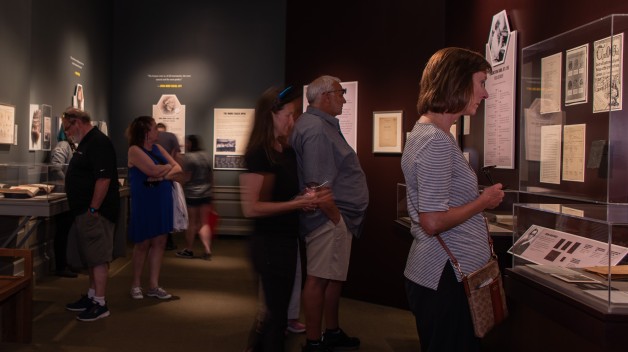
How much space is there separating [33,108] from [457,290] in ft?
20.5

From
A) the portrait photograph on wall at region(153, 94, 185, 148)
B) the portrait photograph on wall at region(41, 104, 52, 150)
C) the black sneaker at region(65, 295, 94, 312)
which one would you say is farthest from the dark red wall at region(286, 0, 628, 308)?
the portrait photograph on wall at region(153, 94, 185, 148)

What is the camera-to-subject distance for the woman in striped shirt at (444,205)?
6.43 feet

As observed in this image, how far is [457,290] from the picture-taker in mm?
1981

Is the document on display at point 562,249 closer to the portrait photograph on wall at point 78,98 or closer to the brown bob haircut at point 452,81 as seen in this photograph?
the brown bob haircut at point 452,81

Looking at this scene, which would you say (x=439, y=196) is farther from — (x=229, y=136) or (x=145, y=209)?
(x=229, y=136)

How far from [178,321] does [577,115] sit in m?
3.37

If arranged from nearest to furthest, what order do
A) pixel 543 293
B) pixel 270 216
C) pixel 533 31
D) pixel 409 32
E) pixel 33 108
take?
pixel 543 293
pixel 270 216
pixel 533 31
pixel 409 32
pixel 33 108

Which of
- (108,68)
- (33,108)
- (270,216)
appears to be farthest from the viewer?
(108,68)

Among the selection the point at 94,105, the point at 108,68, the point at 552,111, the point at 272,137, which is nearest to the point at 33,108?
the point at 94,105

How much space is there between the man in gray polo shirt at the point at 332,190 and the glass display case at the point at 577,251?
1414 mm

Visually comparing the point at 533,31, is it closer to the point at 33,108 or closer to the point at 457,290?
the point at 457,290

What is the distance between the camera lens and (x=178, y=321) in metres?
4.94

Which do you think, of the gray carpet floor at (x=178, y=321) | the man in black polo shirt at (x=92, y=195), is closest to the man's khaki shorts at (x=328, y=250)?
the gray carpet floor at (x=178, y=321)

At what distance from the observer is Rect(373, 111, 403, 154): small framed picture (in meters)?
5.44
